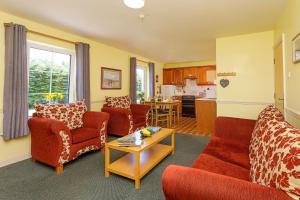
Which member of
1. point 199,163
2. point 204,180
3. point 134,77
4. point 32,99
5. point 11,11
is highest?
point 11,11

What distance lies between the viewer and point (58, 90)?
3498 millimetres

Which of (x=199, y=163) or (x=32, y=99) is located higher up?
(x=32, y=99)

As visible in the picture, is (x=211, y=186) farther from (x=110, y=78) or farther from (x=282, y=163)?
(x=110, y=78)

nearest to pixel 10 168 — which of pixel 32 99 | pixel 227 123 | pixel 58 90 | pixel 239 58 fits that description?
pixel 32 99

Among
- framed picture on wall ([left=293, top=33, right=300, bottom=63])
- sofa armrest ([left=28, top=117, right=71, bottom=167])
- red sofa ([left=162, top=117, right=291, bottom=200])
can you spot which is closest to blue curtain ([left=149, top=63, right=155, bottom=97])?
sofa armrest ([left=28, top=117, right=71, bottom=167])

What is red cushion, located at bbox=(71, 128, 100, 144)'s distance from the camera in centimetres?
261

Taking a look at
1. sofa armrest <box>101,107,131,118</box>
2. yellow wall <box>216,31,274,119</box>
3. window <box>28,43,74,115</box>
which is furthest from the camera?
sofa armrest <box>101,107,131,118</box>

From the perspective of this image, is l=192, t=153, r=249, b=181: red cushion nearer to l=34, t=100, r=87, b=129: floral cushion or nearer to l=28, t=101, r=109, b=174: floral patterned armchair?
l=28, t=101, r=109, b=174: floral patterned armchair

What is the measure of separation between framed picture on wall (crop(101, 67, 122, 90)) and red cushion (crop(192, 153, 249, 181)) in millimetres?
3340

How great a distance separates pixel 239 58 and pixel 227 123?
2.05m

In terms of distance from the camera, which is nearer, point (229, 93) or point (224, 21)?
point (224, 21)

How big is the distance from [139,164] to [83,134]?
3.92 ft

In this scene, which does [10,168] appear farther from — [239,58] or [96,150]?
[239,58]

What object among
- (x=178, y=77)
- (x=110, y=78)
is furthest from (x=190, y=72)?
(x=110, y=78)
